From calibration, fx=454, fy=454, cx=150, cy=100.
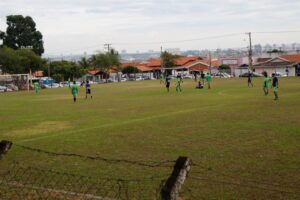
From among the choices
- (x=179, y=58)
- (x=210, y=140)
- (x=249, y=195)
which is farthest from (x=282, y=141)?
(x=179, y=58)

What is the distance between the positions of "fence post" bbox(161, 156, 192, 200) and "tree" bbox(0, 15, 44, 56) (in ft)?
288

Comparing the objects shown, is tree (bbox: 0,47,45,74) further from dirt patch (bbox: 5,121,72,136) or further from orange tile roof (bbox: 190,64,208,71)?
dirt patch (bbox: 5,121,72,136)

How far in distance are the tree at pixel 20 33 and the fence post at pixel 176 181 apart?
288ft

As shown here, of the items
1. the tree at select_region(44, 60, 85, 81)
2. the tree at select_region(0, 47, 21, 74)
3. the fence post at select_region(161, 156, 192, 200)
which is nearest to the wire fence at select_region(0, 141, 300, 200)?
the fence post at select_region(161, 156, 192, 200)

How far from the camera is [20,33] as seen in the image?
8838 centimetres

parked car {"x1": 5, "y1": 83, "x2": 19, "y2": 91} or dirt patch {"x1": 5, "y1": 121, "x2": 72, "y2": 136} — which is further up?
parked car {"x1": 5, "y1": 83, "x2": 19, "y2": 91}

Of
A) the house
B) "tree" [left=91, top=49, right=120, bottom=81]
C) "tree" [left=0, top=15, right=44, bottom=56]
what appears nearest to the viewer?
the house

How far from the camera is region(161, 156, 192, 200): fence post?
16.9 ft

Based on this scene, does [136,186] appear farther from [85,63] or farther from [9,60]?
Answer: [85,63]

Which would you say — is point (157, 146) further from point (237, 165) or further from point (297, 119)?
point (297, 119)

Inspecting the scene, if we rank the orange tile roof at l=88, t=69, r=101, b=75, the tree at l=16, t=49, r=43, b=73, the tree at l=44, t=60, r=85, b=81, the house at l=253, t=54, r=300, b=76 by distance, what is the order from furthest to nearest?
the orange tile roof at l=88, t=69, r=101, b=75 < the tree at l=44, t=60, r=85, b=81 < the house at l=253, t=54, r=300, b=76 < the tree at l=16, t=49, r=43, b=73

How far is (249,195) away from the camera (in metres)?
7.73

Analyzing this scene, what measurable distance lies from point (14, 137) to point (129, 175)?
7.55 m

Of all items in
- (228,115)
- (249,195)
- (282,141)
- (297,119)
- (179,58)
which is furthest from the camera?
(179,58)
